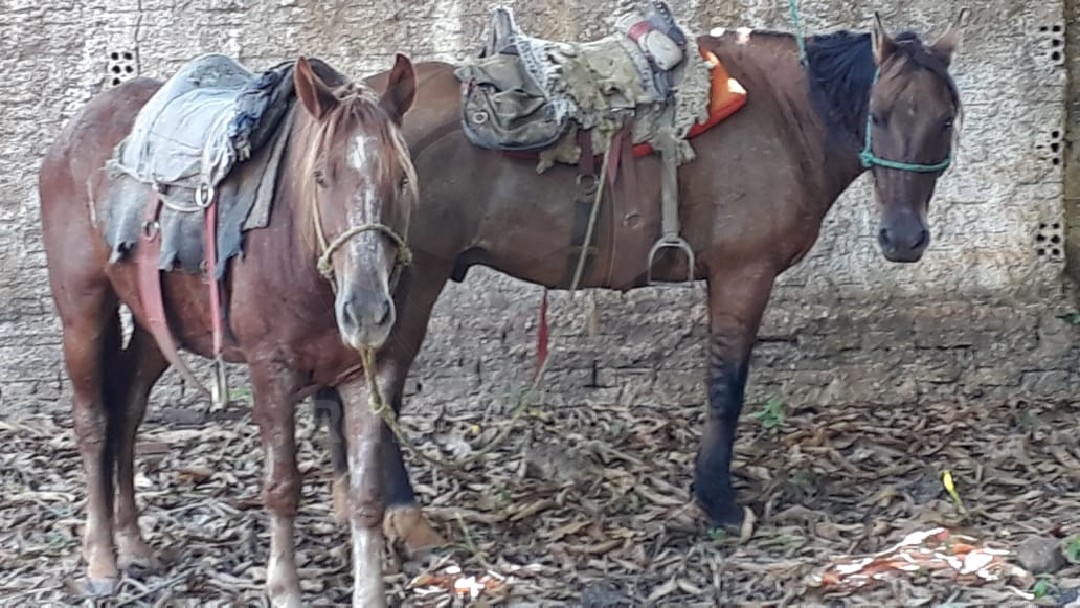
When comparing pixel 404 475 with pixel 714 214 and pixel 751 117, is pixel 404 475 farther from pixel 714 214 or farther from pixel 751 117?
pixel 751 117

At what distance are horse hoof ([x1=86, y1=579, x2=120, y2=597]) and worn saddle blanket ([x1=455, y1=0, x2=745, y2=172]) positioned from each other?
5.88 feet

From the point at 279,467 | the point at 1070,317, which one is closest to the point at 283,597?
the point at 279,467

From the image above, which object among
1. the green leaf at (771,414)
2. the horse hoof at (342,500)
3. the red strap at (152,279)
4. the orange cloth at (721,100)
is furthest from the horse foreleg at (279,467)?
the green leaf at (771,414)

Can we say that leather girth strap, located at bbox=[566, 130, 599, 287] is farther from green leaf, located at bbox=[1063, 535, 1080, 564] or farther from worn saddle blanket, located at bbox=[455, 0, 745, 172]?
green leaf, located at bbox=[1063, 535, 1080, 564]

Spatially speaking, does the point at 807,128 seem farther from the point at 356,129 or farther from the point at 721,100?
the point at 356,129

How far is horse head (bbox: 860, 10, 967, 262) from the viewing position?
13.5 feet

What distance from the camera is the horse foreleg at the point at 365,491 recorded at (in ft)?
11.4

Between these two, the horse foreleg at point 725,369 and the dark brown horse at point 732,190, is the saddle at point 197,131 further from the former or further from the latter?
the horse foreleg at point 725,369

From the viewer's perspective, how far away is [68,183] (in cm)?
401

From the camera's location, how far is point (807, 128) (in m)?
4.50

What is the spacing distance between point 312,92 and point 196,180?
678 mm

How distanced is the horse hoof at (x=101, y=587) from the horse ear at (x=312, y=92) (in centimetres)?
175

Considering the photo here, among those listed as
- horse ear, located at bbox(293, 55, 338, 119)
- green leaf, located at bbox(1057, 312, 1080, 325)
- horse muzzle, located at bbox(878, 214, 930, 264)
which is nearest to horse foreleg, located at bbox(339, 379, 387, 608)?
horse ear, located at bbox(293, 55, 338, 119)

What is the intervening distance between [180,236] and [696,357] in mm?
2800
